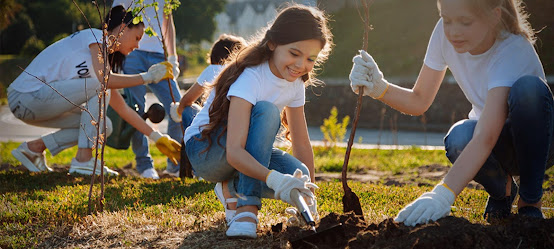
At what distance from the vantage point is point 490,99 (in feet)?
8.63

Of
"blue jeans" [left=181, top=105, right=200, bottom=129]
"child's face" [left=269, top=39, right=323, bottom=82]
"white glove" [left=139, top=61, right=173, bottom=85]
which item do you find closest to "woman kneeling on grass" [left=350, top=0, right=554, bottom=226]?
"child's face" [left=269, top=39, right=323, bottom=82]

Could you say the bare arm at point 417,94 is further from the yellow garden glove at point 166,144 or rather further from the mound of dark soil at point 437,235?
the yellow garden glove at point 166,144

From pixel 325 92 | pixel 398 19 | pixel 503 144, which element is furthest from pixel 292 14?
pixel 398 19

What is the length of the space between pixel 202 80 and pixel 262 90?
1.57 meters

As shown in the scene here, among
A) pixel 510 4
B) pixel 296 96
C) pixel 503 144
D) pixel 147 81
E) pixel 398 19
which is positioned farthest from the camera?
pixel 398 19

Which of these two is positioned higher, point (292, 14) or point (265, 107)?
point (292, 14)

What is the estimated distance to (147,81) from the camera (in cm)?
458

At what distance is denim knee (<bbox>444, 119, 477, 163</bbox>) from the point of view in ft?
9.43

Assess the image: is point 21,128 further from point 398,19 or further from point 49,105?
point 398,19

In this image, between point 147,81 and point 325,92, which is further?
point 325,92

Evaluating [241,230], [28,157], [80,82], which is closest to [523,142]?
[241,230]

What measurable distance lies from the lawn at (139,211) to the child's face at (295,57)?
0.74 meters

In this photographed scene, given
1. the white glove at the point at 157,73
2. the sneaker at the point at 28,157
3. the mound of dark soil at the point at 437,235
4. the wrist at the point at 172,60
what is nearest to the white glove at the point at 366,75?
the mound of dark soil at the point at 437,235

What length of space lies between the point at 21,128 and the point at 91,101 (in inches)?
346
